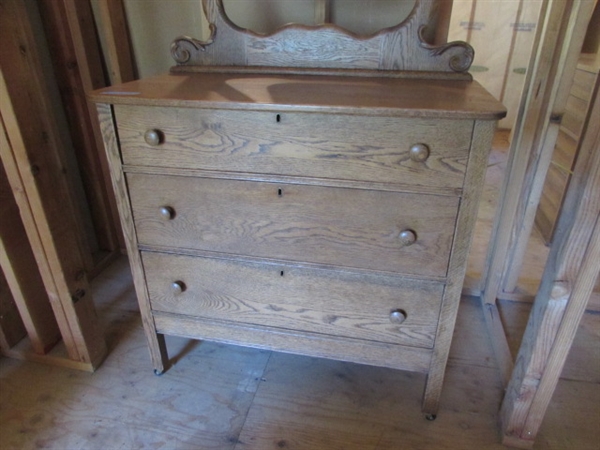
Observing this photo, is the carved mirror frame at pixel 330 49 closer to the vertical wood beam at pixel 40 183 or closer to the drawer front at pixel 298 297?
the vertical wood beam at pixel 40 183

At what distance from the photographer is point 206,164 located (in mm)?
1037

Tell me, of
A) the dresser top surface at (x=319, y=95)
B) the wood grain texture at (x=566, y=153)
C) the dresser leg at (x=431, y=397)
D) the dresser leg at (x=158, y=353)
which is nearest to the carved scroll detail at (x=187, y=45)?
the dresser top surface at (x=319, y=95)

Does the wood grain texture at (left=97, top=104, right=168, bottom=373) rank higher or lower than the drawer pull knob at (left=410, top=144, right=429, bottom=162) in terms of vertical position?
lower

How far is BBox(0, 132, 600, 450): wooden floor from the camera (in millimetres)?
1226

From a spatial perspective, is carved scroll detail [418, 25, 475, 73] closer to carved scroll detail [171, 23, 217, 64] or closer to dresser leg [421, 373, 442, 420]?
carved scroll detail [171, 23, 217, 64]

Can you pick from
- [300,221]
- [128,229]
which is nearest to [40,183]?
[128,229]

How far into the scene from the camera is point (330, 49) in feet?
4.23

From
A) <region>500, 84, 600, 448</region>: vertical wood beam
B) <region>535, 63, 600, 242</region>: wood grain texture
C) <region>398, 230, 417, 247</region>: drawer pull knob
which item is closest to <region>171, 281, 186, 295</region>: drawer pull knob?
<region>398, 230, 417, 247</region>: drawer pull knob

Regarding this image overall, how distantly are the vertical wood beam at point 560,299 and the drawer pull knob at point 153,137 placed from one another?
984mm

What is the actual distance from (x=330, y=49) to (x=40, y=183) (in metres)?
0.95

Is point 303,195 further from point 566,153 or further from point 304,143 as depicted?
point 566,153

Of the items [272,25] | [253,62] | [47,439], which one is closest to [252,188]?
[253,62]

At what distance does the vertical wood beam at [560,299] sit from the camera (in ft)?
3.01

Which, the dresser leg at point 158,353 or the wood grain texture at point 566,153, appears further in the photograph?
the wood grain texture at point 566,153
